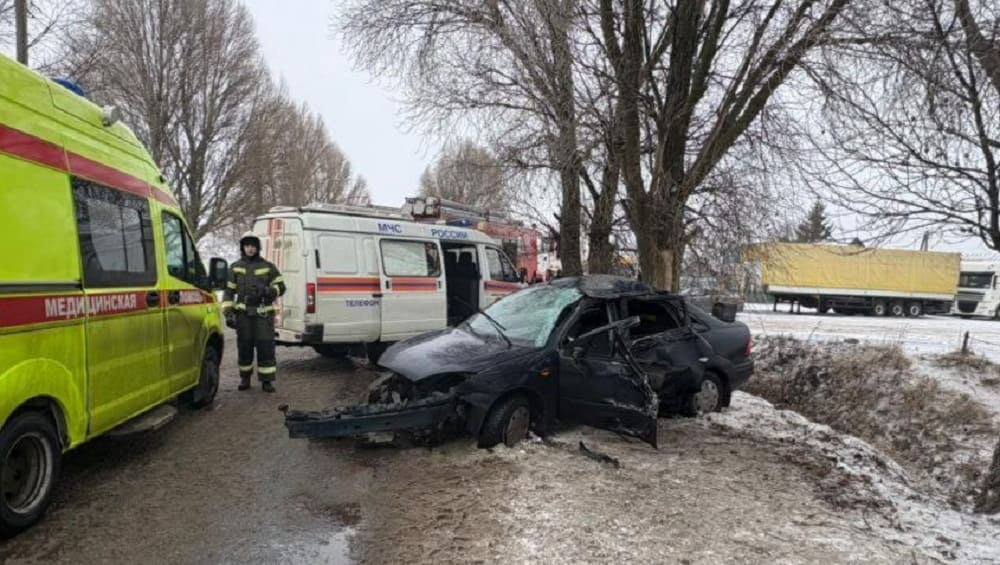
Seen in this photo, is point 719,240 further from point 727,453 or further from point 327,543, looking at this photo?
point 327,543

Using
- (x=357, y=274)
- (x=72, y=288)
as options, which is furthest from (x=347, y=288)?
(x=72, y=288)

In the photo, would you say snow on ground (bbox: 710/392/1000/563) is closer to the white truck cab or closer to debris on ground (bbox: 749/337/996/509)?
debris on ground (bbox: 749/337/996/509)

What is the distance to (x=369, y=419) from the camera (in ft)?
15.4

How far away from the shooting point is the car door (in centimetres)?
531

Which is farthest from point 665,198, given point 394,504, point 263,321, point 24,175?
A: point 24,175

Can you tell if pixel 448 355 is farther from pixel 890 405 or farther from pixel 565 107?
pixel 890 405

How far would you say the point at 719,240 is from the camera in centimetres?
985

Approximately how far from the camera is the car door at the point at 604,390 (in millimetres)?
5309

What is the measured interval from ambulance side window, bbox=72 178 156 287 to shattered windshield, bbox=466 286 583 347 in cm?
303

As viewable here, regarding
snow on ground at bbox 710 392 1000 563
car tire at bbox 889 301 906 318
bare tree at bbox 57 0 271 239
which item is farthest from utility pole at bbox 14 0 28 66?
car tire at bbox 889 301 906 318

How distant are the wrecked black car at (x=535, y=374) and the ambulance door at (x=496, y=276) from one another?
3512 mm

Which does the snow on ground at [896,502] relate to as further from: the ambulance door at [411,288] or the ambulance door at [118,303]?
the ambulance door at [118,303]

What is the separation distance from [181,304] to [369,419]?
2294 millimetres

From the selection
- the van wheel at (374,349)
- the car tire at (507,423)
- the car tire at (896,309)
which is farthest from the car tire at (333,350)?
the car tire at (896,309)
